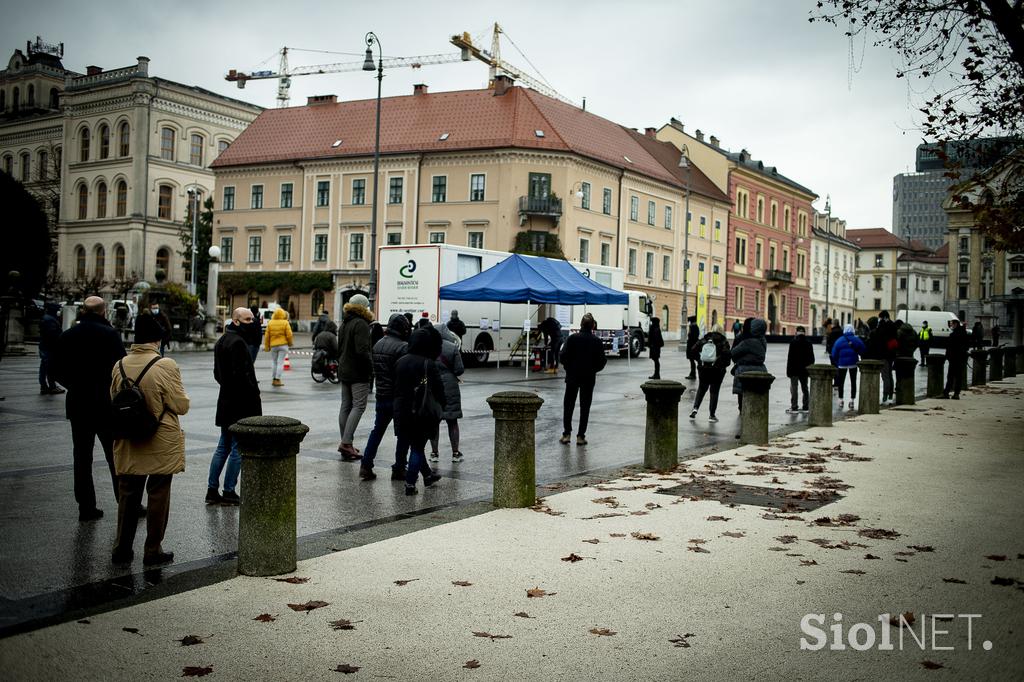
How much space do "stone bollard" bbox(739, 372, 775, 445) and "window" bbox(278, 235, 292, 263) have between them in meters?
52.4

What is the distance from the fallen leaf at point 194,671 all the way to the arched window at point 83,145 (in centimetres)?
8086

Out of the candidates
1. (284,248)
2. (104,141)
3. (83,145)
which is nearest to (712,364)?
(284,248)

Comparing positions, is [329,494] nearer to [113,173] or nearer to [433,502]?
[433,502]

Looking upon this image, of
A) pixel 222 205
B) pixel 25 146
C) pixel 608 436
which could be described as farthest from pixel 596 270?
pixel 25 146

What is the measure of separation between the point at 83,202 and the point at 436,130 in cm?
3538

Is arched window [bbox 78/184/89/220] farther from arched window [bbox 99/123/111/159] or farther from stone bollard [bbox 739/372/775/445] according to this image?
stone bollard [bbox 739/372/775/445]

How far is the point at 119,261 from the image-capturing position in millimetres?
75188

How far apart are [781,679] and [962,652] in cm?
110

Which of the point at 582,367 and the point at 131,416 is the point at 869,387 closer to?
the point at 582,367

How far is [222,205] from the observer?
2566 inches

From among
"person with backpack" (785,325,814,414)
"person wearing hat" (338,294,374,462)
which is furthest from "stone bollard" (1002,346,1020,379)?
"person wearing hat" (338,294,374,462)

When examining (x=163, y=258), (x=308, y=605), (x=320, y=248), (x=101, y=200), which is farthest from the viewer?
(x=101, y=200)

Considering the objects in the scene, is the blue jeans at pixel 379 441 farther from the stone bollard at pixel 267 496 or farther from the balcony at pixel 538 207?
the balcony at pixel 538 207

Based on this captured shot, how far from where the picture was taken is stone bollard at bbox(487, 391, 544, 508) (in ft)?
28.0
